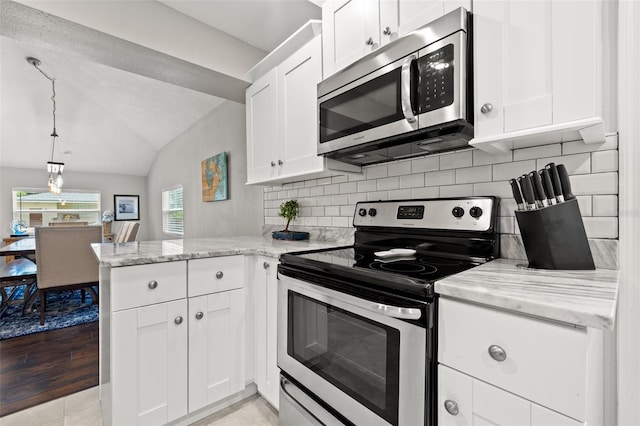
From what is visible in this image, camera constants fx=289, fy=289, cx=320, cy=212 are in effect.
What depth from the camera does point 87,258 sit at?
332 centimetres

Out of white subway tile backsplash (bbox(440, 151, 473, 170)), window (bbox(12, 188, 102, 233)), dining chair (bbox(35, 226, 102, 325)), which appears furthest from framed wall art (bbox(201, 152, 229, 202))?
window (bbox(12, 188, 102, 233))

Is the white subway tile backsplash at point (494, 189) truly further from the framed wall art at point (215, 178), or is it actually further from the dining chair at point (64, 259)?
the dining chair at point (64, 259)

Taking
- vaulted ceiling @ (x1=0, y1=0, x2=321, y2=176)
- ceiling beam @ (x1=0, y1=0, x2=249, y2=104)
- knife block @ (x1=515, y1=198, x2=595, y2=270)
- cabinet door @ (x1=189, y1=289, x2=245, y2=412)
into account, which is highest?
vaulted ceiling @ (x1=0, y1=0, x2=321, y2=176)

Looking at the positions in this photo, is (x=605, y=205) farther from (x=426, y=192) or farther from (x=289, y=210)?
(x=289, y=210)

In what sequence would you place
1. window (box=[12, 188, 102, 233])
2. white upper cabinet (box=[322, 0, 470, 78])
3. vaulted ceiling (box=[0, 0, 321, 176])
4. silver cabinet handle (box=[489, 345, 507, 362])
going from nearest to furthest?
silver cabinet handle (box=[489, 345, 507, 362]), white upper cabinet (box=[322, 0, 470, 78]), vaulted ceiling (box=[0, 0, 321, 176]), window (box=[12, 188, 102, 233])

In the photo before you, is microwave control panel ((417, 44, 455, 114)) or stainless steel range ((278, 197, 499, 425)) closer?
stainless steel range ((278, 197, 499, 425))

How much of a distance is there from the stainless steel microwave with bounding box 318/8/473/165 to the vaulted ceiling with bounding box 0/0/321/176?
3.20ft

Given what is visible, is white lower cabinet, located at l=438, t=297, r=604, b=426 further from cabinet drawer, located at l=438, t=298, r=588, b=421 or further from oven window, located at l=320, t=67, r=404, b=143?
oven window, located at l=320, t=67, r=404, b=143

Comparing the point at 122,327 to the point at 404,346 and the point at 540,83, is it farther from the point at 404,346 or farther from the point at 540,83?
the point at 540,83

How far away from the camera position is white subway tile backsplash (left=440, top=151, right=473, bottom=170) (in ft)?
4.50

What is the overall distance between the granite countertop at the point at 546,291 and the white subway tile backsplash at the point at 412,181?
0.69 metres

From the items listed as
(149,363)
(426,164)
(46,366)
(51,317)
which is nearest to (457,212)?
(426,164)

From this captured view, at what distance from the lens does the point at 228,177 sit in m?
3.50

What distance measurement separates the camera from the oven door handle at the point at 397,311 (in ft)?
2.71
